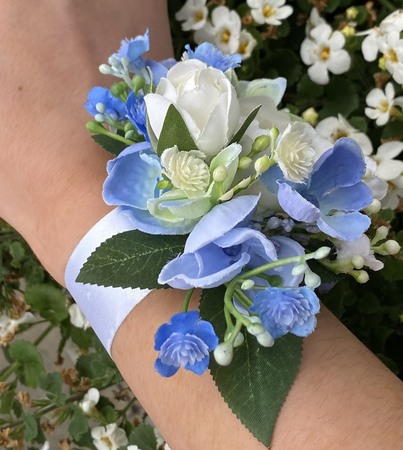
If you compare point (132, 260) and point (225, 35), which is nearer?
point (132, 260)

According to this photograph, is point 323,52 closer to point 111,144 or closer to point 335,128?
point 335,128

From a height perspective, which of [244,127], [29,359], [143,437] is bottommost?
[143,437]

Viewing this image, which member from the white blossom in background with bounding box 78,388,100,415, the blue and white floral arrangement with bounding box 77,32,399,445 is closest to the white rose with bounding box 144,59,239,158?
the blue and white floral arrangement with bounding box 77,32,399,445

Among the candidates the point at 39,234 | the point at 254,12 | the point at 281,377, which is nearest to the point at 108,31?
the point at 254,12

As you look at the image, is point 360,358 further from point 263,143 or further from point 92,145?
point 92,145

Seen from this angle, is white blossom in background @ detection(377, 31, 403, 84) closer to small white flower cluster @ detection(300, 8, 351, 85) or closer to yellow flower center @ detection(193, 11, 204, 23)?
small white flower cluster @ detection(300, 8, 351, 85)

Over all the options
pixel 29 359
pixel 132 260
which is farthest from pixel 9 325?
pixel 132 260
